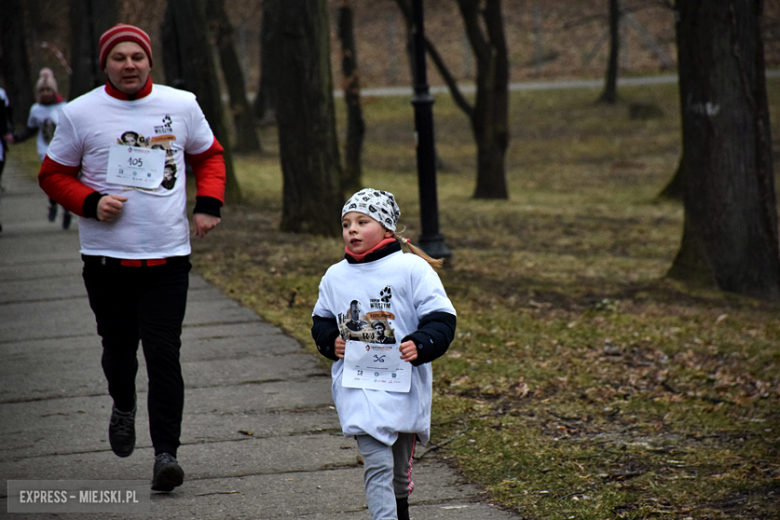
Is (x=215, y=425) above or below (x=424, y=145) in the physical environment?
below

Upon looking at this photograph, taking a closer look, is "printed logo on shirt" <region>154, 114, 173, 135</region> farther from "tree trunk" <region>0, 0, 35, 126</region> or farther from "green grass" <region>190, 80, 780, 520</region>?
"tree trunk" <region>0, 0, 35, 126</region>

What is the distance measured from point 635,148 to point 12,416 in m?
24.2

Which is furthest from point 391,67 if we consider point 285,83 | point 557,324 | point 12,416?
point 12,416

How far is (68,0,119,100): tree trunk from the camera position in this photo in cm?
1753

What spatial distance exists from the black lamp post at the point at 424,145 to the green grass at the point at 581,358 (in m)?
0.63

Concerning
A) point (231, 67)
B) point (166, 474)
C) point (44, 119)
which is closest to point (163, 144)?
point (166, 474)

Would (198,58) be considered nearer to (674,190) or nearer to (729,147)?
(729,147)

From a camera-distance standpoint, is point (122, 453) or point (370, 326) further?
point (122, 453)

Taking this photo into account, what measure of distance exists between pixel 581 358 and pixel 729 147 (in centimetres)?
393

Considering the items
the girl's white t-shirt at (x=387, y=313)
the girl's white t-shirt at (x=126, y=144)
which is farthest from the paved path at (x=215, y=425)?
the girl's white t-shirt at (x=126, y=144)

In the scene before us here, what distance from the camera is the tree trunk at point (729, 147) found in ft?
31.3

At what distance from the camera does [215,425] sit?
516 cm

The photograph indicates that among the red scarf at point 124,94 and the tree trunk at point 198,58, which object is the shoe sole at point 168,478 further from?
the tree trunk at point 198,58

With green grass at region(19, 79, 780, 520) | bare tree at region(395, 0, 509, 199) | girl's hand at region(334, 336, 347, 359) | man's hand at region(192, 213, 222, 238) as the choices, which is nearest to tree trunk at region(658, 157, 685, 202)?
green grass at region(19, 79, 780, 520)
